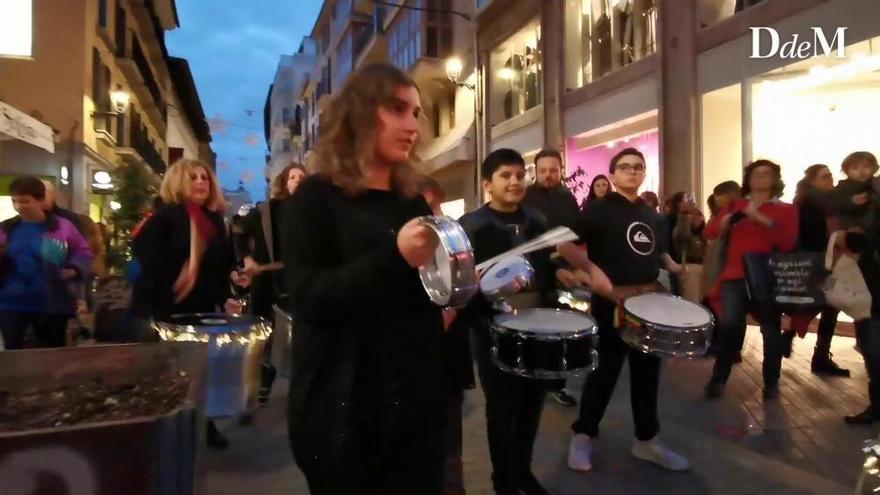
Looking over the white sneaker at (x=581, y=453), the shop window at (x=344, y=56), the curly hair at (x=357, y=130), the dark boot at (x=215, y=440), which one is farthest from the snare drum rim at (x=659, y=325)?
the shop window at (x=344, y=56)

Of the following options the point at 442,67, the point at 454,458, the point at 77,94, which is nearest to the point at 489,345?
the point at 454,458

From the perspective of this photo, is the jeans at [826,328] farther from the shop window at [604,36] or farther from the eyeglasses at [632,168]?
the shop window at [604,36]

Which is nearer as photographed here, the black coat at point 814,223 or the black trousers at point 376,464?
the black trousers at point 376,464

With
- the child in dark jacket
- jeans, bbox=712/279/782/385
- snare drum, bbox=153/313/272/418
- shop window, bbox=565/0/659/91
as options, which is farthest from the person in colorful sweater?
shop window, bbox=565/0/659/91

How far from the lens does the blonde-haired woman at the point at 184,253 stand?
4039 millimetres

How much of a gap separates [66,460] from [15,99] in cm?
2181

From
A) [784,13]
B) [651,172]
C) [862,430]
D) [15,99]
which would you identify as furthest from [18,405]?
[15,99]

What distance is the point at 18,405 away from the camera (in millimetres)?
1604

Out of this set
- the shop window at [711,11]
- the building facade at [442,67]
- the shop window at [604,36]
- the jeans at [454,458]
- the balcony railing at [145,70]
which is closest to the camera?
the jeans at [454,458]

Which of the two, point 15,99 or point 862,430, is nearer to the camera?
point 862,430

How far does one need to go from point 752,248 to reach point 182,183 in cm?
438

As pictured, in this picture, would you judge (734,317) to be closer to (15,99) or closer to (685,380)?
(685,380)

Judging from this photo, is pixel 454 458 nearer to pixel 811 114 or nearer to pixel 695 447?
pixel 695 447

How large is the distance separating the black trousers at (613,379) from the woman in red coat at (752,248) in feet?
6.15
